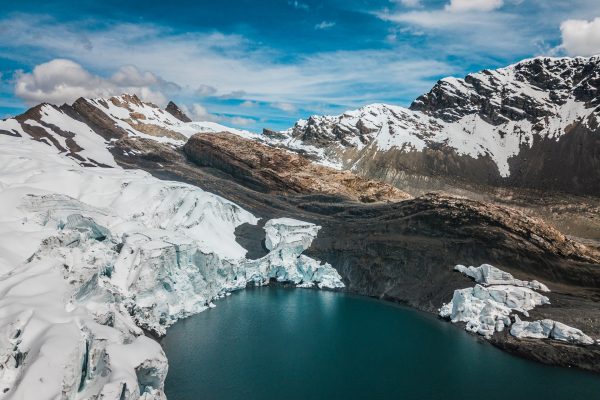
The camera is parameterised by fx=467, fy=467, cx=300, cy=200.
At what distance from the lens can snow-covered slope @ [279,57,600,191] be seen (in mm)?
149625

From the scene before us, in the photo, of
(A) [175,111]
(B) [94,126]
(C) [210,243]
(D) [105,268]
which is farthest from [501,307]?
(A) [175,111]

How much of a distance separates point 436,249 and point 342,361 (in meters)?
29.1

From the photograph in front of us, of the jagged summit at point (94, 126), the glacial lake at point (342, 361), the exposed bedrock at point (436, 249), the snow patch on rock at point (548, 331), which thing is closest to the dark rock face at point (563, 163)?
→ the exposed bedrock at point (436, 249)

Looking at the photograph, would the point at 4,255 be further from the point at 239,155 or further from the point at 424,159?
the point at 424,159

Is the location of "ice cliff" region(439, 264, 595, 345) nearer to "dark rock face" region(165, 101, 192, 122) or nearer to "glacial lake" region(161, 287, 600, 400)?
"glacial lake" region(161, 287, 600, 400)

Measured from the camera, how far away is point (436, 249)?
209 feet

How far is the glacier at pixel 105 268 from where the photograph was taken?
23953mm

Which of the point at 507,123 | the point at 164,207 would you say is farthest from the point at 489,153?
the point at 164,207

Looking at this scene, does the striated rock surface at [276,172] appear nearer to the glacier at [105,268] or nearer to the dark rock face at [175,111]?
the glacier at [105,268]

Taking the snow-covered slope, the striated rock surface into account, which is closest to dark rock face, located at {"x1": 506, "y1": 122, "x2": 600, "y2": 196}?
the snow-covered slope

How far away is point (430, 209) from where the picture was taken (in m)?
68.5

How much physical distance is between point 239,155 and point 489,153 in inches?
3947

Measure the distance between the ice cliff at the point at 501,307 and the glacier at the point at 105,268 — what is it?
19.9 m

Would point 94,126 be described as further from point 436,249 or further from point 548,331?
point 548,331
